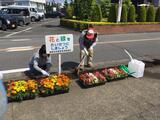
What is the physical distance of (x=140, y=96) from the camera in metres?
6.09

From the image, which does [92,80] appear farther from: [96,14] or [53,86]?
[96,14]

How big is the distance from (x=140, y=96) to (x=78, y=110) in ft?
5.77

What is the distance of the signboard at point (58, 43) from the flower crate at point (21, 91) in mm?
1190

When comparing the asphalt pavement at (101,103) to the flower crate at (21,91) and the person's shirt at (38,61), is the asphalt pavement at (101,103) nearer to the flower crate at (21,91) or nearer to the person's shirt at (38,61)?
the flower crate at (21,91)

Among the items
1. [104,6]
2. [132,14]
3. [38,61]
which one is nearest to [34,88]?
[38,61]

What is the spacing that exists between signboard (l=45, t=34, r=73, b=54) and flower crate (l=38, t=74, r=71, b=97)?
876 millimetres

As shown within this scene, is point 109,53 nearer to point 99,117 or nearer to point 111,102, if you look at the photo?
point 111,102

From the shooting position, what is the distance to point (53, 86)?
19.6ft

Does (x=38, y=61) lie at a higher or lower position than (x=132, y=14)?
lower

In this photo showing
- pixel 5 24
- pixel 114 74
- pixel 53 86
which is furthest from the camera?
pixel 5 24

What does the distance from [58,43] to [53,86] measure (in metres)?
1.33

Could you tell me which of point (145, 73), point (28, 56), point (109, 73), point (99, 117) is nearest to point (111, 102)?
point (99, 117)

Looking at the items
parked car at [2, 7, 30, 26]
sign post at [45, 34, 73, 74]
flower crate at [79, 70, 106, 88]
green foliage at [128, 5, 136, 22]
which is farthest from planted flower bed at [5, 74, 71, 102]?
parked car at [2, 7, 30, 26]

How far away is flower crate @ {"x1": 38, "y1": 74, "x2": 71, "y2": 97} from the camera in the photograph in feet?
19.4
